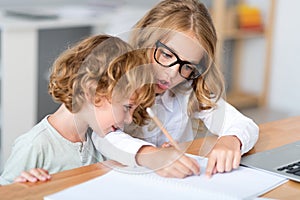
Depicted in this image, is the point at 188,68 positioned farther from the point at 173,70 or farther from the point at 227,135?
the point at 227,135

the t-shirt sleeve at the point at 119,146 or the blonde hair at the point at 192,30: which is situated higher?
the blonde hair at the point at 192,30

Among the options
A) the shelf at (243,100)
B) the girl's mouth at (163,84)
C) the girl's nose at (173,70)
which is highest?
the girl's nose at (173,70)

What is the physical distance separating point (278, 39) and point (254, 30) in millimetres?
181

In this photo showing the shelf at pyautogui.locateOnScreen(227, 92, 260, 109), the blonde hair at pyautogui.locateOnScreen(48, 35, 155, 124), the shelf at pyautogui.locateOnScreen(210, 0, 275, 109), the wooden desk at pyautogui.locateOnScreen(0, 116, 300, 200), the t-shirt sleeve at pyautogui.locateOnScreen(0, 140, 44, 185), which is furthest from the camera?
the shelf at pyautogui.locateOnScreen(227, 92, 260, 109)

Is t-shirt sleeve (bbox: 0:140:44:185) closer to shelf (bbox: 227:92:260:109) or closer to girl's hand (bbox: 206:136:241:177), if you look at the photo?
girl's hand (bbox: 206:136:241:177)

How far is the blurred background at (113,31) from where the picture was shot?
2.91m

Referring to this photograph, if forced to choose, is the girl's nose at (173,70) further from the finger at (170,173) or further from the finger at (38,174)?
the finger at (38,174)

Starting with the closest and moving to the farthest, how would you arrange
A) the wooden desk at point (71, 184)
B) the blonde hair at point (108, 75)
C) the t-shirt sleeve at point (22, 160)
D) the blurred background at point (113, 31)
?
the wooden desk at point (71, 184)
the blonde hair at point (108, 75)
the t-shirt sleeve at point (22, 160)
the blurred background at point (113, 31)

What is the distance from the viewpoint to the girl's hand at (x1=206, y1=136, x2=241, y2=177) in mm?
1175

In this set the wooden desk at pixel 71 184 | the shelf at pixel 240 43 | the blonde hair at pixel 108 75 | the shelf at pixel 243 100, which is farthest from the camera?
the shelf at pixel 243 100

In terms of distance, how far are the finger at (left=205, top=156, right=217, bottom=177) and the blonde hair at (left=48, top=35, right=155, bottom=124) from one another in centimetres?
15

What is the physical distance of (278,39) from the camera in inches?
168

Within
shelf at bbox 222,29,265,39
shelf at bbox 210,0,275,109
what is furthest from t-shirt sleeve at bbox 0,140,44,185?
shelf at bbox 222,29,265,39

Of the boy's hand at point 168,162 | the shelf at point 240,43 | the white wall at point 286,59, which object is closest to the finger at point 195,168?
the boy's hand at point 168,162
